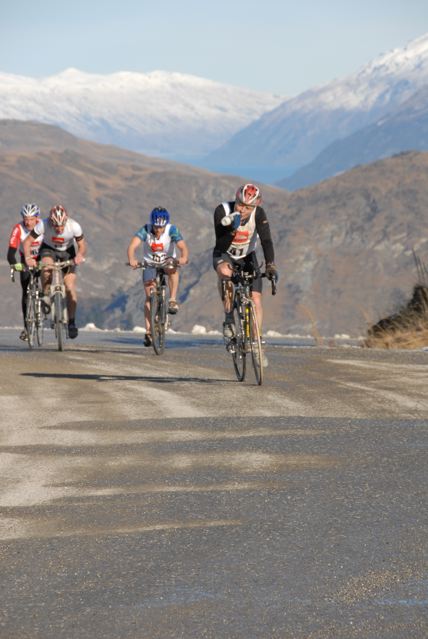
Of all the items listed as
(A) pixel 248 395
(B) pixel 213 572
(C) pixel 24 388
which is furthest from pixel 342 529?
(C) pixel 24 388

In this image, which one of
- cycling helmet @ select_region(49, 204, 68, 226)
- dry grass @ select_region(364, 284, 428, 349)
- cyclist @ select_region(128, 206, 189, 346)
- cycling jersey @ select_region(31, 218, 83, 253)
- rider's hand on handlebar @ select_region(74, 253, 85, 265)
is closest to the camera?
cyclist @ select_region(128, 206, 189, 346)

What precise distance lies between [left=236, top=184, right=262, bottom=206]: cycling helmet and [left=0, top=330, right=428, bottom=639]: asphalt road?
1.80 metres

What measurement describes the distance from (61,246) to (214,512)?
447 inches

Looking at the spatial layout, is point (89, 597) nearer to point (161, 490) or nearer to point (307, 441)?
point (161, 490)

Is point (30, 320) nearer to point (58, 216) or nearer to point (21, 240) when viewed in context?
point (21, 240)

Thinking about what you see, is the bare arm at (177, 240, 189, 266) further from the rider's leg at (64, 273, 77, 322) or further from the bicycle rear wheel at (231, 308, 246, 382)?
the bicycle rear wheel at (231, 308, 246, 382)

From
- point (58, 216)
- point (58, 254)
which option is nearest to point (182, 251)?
point (58, 216)

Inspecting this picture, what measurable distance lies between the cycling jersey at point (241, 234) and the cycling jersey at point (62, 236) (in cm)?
483

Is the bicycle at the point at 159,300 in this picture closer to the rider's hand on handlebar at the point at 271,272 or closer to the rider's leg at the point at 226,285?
the rider's leg at the point at 226,285

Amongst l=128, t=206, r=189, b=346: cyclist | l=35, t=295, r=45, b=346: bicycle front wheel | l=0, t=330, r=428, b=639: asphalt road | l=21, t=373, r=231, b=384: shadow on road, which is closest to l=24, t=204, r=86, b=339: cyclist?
l=35, t=295, r=45, b=346: bicycle front wheel

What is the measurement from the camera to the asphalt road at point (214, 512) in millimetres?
4699

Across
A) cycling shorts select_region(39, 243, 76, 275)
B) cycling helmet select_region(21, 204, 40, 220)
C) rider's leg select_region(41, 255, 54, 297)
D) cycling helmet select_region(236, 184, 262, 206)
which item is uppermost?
cycling helmet select_region(21, 204, 40, 220)

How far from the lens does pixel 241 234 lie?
12.8m

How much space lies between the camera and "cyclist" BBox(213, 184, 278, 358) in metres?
12.6
